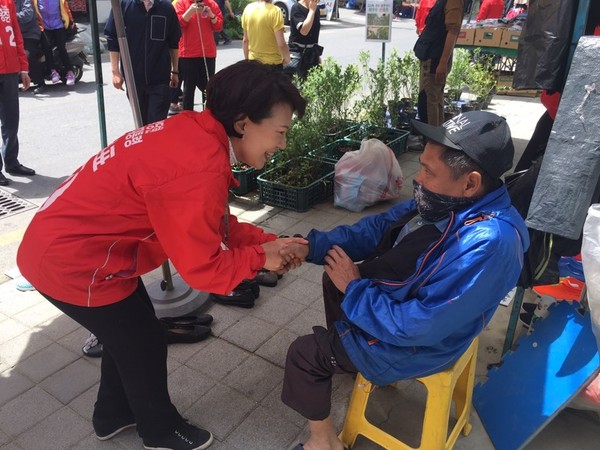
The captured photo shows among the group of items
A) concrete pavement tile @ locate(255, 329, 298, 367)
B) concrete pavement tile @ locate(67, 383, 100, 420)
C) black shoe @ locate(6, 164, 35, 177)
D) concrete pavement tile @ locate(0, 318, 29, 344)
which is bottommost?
concrete pavement tile @ locate(67, 383, 100, 420)

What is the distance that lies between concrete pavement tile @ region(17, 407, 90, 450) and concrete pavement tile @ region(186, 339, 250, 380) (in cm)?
61

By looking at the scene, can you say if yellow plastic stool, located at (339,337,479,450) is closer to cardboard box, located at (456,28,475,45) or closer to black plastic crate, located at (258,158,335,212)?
black plastic crate, located at (258,158,335,212)

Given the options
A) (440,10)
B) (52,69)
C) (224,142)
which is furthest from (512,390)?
(52,69)

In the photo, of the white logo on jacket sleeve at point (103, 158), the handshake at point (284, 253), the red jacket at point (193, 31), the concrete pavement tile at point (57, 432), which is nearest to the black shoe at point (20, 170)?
the red jacket at point (193, 31)

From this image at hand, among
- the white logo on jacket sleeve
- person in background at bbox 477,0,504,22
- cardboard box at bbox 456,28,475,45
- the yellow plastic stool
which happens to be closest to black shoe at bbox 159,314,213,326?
the yellow plastic stool

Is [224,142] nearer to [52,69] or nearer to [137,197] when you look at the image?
[137,197]

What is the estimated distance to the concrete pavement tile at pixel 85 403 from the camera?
98.0 inches

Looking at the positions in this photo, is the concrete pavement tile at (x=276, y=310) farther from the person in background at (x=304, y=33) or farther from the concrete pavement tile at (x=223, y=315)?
the person in background at (x=304, y=33)

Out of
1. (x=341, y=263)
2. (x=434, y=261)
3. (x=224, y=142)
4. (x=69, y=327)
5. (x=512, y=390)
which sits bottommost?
(x=69, y=327)

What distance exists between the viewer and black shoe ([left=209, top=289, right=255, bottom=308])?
3.29 meters

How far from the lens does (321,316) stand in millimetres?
3234

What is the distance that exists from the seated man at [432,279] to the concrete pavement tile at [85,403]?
106 centimetres

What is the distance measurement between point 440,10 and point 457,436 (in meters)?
4.81

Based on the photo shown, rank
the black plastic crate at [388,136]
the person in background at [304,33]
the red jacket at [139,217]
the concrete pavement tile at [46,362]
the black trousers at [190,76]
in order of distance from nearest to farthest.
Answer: the red jacket at [139,217], the concrete pavement tile at [46,362], the black plastic crate at [388,136], the black trousers at [190,76], the person in background at [304,33]
